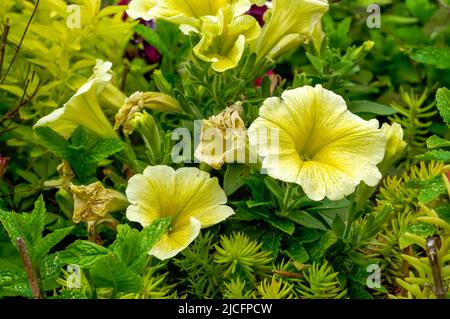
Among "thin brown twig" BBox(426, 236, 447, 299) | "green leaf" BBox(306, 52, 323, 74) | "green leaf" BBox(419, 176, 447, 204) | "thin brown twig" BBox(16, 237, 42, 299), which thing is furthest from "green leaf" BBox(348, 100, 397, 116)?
"thin brown twig" BBox(16, 237, 42, 299)

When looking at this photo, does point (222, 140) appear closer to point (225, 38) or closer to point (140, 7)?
point (225, 38)

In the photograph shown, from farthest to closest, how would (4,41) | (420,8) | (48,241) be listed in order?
1. (420,8)
2. (4,41)
3. (48,241)

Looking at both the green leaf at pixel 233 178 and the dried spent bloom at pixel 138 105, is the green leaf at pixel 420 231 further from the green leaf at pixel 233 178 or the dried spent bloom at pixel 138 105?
the dried spent bloom at pixel 138 105

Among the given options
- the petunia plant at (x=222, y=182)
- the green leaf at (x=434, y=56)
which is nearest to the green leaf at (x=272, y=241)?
the petunia plant at (x=222, y=182)

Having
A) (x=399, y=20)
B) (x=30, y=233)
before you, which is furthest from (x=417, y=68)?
(x=30, y=233)

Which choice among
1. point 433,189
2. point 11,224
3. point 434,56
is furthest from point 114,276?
point 434,56
